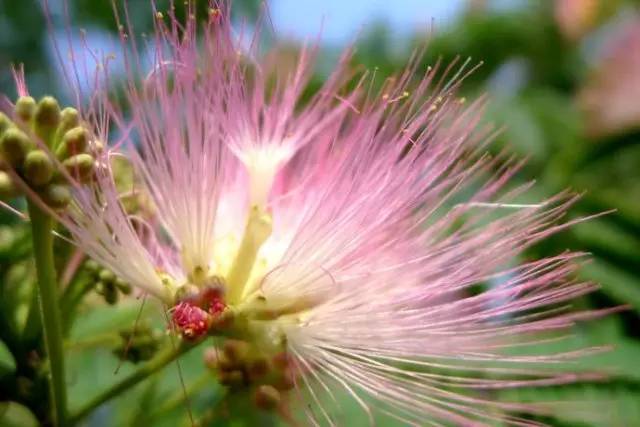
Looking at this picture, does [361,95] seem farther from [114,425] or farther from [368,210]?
[114,425]

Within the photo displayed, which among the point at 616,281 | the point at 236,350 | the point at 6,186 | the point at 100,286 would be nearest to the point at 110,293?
the point at 100,286

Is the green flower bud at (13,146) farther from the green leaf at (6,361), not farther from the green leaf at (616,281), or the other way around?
the green leaf at (616,281)

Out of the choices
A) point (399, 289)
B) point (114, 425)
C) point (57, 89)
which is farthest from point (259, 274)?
point (57, 89)

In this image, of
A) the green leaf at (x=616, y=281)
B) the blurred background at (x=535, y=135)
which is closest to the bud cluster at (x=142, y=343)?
the blurred background at (x=535, y=135)

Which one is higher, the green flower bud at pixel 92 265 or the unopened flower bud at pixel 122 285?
the green flower bud at pixel 92 265

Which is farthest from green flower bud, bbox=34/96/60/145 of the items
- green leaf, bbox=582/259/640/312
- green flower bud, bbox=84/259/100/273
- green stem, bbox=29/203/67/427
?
green leaf, bbox=582/259/640/312

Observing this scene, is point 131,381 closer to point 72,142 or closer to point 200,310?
point 200,310
